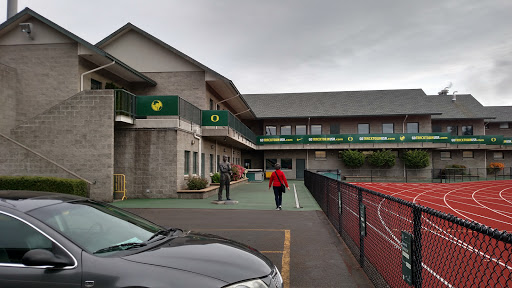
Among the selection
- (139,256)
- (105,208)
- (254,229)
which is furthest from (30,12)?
(139,256)

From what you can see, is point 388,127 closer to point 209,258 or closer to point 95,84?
point 95,84

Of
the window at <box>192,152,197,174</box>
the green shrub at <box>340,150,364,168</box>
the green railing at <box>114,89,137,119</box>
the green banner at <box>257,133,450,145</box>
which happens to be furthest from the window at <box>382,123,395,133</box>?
the green railing at <box>114,89,137,119</box>

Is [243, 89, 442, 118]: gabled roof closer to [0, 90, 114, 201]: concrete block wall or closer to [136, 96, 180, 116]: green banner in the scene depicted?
[136, 96, 180, 116]: green banner

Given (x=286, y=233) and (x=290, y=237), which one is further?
(x=286, y=233)

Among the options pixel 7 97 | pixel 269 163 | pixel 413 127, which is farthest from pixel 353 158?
pixel 7 97

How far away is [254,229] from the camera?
10.0m

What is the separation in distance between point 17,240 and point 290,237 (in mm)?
6638

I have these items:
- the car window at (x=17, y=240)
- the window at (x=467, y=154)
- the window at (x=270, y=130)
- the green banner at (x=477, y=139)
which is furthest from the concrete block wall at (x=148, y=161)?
the window at (x=467, y=154)

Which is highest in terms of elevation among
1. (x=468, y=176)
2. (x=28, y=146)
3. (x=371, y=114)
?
(x=371, y=114)

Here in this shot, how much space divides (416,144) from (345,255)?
3936 cm

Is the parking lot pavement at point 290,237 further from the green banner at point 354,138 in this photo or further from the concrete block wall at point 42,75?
the green banner at point 354,138

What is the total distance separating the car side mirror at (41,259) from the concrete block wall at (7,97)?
18377 millimetres

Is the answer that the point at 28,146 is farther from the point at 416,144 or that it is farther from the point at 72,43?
the point at 416,144

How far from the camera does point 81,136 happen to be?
56.3 ft
